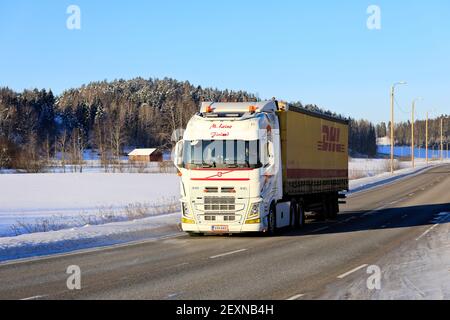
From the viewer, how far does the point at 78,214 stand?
2756 centimetres

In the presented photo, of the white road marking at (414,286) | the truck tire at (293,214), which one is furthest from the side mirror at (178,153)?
the white road marking at (414,286)

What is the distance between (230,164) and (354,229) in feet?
18.4

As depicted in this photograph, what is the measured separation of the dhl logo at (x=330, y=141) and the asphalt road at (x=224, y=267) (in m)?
3.83

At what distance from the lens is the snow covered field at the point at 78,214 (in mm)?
16828

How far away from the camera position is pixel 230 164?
17.6 m

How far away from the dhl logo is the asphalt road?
383 cm

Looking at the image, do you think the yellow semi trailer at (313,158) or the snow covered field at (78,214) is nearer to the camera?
the snow covered field at (78,214)

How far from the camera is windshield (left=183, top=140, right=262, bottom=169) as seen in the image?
17.6 m

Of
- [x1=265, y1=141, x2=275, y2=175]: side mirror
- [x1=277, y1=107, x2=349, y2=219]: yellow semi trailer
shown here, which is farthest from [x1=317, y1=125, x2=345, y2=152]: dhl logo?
[x1=265, y1=141, x2=275, y2=175]: side mirror

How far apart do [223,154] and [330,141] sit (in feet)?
27.5

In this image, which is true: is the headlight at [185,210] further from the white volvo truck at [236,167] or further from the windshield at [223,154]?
the windshield at [223,154]
